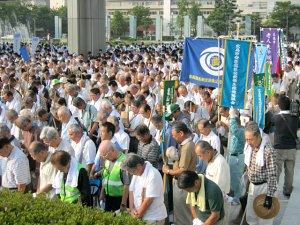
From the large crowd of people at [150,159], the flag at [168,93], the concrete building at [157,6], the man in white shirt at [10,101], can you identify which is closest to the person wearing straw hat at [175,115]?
the large crowd of people at [150,159]

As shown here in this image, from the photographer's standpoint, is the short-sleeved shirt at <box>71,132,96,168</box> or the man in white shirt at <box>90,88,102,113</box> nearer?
the short-sleeved shirt at <box>71,132,96,168</box>

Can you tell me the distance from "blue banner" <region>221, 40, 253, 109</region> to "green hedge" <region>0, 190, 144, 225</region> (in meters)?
3.22

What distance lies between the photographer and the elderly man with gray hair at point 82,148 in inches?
270

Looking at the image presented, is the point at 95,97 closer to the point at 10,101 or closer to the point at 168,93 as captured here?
the point at 10,101

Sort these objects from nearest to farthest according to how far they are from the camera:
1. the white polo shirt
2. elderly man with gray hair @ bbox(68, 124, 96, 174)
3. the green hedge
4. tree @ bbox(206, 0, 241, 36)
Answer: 1. the green hedge
2. elderly man with gray hair @ bbox(68, 124, 96, 174)
3. the white polo shirt
4. tree @ bbox(206, 0, 241, 36)

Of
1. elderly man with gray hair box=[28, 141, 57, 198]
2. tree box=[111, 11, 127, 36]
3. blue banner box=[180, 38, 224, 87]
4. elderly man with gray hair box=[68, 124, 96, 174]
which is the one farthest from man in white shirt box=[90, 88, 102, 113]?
tree box=[111, 11, 127, 36]

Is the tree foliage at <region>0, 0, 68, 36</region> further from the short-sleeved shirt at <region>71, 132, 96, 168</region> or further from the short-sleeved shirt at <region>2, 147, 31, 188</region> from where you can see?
the short-sleeved shirt at <region>2, 147, 31, 188</region>

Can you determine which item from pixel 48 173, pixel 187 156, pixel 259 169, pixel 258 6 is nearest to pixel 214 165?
pixel 187 156

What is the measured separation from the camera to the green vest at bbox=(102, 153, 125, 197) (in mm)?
6039

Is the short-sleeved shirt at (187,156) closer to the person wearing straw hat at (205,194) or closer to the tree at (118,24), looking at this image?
the person wearing straw hat at (205,194)

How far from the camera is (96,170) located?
668cm

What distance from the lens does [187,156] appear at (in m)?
6.55

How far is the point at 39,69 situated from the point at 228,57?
999 centimetres

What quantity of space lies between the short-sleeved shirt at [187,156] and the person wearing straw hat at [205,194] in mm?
1169
